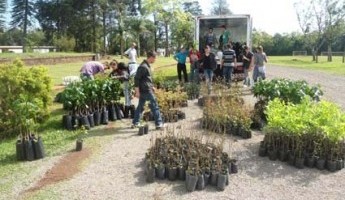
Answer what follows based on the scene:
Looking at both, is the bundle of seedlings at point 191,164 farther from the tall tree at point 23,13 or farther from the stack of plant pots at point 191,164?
the tall tree at point 23,13

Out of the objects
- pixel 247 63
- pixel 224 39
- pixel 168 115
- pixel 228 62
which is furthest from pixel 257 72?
pixel 168 115

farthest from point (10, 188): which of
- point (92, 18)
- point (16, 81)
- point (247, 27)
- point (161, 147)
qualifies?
point (92, 18)

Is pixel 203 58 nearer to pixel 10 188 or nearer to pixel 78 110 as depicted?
pixel 78 110

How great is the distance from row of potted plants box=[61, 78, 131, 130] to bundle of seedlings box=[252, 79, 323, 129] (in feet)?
10.9

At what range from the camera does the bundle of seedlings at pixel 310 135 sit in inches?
250

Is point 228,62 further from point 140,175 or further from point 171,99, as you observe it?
point 140,175

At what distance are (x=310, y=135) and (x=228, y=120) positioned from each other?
2066 mm

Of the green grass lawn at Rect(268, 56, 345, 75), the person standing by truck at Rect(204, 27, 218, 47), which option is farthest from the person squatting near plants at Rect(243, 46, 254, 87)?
the green grass lawn at Rect(268, 56, 345, 75)

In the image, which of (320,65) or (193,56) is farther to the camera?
(320,65)

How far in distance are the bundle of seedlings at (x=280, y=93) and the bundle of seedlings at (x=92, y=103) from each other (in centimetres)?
331

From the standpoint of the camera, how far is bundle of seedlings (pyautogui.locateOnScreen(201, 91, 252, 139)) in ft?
26.7

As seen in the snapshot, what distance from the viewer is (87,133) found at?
8625 mm

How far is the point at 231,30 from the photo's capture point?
18812 mm

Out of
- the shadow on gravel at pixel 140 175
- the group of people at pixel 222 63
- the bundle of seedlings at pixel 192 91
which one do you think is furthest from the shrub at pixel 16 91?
the group of people at pixel 222 63
